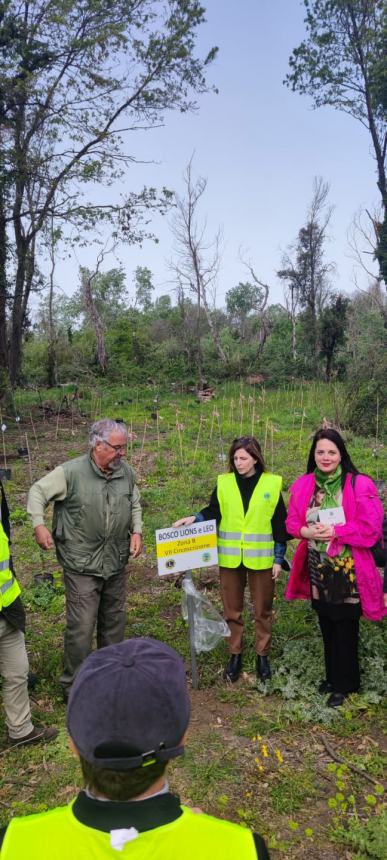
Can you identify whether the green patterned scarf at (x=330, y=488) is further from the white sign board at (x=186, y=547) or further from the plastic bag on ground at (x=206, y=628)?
the plastic bag on ground at (x=206, y=628)

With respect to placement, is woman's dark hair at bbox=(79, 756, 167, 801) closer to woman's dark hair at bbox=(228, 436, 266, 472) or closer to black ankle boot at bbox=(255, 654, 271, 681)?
woman's dark hair at bbox=(228, 436, 266, 472)

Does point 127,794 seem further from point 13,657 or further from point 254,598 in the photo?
point 254,598

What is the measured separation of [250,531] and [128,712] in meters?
2.74

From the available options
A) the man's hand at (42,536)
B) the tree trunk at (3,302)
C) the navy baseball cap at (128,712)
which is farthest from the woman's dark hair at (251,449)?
the tree trunk at (3,302)

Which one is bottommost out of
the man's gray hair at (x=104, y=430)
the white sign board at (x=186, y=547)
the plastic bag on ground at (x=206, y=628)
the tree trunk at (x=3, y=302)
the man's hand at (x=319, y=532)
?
the plastic bag on ground at (x=206, y=628)

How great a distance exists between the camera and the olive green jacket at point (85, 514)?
356cm

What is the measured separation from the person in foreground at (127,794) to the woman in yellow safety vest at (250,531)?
260 centimetres

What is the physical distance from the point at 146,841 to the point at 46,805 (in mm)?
2372

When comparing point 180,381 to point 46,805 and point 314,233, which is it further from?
point 46,805

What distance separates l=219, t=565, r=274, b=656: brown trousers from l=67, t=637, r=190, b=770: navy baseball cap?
2.77 meters

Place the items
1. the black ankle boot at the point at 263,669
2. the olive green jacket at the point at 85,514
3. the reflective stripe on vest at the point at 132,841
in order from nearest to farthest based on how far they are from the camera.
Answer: the reflective stripe on vest at the point at 132,841, the olive green jacket at the point at 85,514, the black ankle boot at the point at 263,669

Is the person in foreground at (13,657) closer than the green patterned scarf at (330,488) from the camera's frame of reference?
Yes

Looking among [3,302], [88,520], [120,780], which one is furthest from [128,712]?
[3,302]

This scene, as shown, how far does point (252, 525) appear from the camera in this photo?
12.3ft
